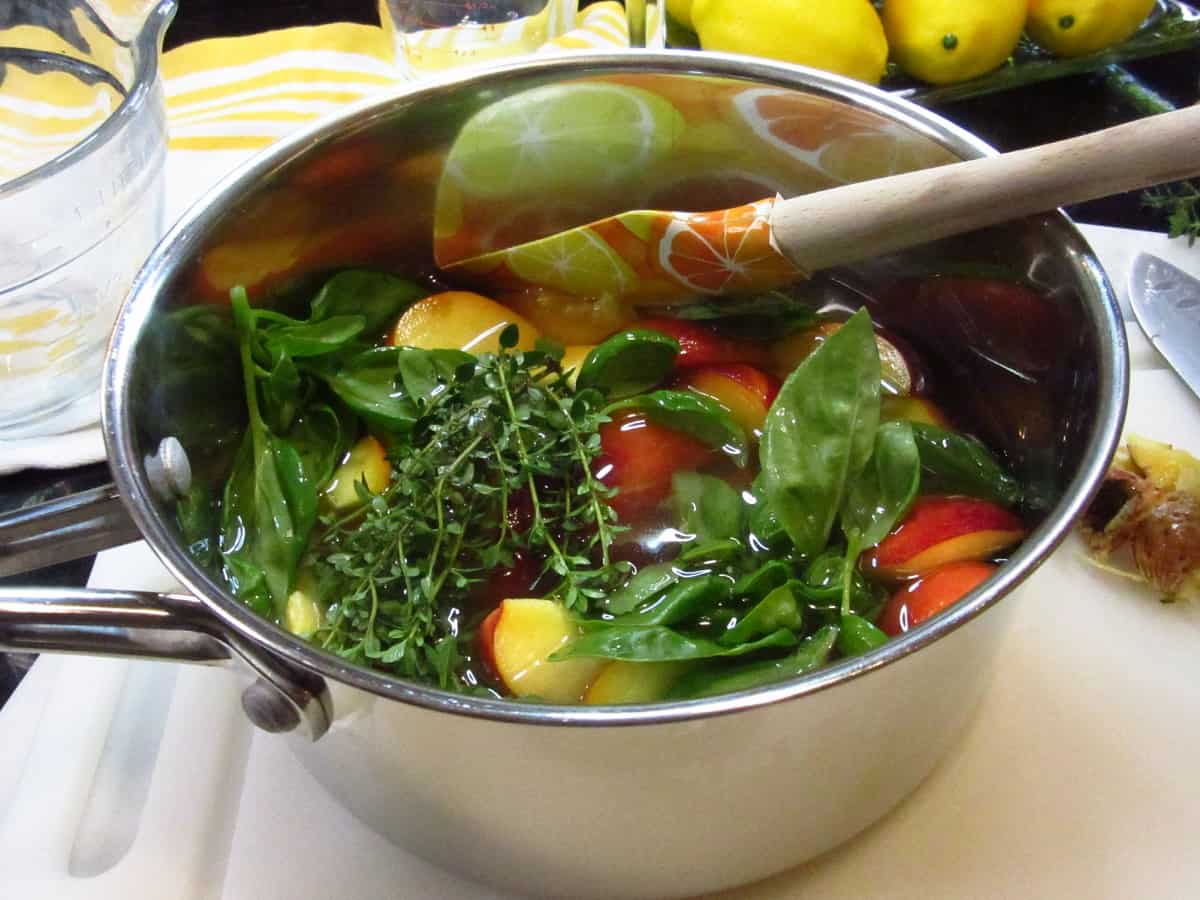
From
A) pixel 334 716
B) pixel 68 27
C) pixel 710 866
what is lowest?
pixel 710 866

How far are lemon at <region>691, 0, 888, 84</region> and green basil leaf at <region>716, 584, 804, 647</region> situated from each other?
24.7 inches

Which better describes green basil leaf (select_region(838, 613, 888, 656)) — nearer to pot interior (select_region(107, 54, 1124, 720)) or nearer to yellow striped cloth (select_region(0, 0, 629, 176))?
pot interior (select_region(107, 54, 1124, 720))

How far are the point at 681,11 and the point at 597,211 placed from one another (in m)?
0.39

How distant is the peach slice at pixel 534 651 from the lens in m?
0.58

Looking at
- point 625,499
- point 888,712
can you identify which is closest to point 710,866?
point 888,712

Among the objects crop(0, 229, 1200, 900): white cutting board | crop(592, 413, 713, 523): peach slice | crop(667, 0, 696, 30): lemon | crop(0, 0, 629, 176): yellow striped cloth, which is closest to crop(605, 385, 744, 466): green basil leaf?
crop(592, 413, 713, 523): peach slice

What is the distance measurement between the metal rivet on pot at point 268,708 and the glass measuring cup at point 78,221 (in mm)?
472

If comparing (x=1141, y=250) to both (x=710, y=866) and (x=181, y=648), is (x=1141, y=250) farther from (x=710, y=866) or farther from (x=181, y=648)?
(x=181, y=648)

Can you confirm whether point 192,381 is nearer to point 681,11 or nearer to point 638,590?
point 638,590

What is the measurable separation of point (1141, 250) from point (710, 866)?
2.12ft

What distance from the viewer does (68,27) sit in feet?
3.33

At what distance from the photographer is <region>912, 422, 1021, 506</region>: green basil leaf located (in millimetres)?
688

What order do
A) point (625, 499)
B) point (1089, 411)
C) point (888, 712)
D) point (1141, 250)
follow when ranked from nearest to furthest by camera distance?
point (888, 712) < point (1089, 411) < point (625, 499) < point (1141, 250)

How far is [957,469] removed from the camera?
2.26 feet
